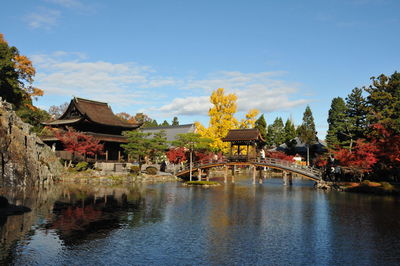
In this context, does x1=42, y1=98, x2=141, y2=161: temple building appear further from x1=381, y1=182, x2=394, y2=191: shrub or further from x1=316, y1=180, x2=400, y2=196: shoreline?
x1=381, y1=182, x2=394, y2=191: shrub

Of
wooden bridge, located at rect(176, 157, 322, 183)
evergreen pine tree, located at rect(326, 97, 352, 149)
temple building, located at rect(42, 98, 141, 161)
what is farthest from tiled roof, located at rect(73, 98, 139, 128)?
evergreen pine tree, located at rect(326, 97, 352, 149)

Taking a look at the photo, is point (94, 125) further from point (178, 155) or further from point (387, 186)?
point (387, 186)

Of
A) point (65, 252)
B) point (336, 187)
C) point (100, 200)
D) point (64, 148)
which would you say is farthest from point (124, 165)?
point (65, 252)

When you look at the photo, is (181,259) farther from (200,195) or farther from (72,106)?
(72,106)

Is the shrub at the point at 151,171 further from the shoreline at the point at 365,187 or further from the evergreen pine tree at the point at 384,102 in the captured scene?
the evergreen pine tree at the point at 384,102

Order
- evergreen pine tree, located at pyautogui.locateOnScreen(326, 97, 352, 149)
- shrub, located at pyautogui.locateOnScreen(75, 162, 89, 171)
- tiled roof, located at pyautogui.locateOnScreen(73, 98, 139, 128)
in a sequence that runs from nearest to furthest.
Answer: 1. shrub, located at pyautogui.locateOnScreen(75, 162, 89, 171)
2. evergreen pine tree, located at pyautogui.locateOnScreen(326, 97, 352, 149)
3. tiled roof, located at pyautogui.locateOnScreen(73, 98, 139, 128)

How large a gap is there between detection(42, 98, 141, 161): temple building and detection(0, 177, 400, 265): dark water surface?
23.4m

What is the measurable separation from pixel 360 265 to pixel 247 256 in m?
4.23

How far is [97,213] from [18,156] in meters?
15.1

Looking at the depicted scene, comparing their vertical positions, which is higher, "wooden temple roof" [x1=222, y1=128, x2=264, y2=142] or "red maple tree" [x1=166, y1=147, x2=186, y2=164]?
"wooden temple roof" [x1=222, y1=128, x2=264, y2=142]

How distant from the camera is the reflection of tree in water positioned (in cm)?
1838

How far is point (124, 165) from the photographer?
180 feet

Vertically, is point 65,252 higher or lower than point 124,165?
lower

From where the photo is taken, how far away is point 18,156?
34.3 m
